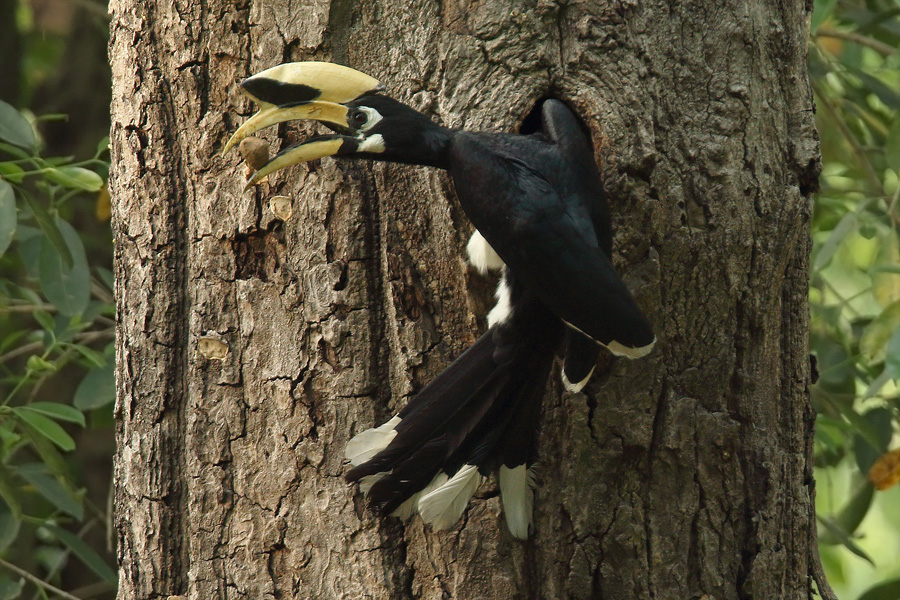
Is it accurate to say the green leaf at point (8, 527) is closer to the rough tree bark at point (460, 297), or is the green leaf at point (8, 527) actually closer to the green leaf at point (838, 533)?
the rough tree bark at point (460, 297)

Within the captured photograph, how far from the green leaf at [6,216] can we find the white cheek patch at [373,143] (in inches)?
32.1

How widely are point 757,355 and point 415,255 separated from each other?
0.53m

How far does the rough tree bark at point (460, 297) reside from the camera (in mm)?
1303

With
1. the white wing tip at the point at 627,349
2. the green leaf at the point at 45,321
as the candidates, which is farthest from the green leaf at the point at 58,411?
the white wing tip at the point at 627,349

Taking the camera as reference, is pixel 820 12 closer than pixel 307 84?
No

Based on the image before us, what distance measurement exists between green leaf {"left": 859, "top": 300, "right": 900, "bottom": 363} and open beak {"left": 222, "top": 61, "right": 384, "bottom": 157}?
136cm

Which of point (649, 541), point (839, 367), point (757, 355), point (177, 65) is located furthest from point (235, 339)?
point (839, 367)

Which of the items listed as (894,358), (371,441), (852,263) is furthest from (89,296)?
(852,263)

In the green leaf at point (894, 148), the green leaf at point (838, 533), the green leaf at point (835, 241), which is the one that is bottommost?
the green leaf at point (838, 533)

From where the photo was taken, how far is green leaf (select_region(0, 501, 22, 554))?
192cm

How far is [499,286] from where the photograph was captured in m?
1.29

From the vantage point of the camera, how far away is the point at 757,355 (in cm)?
137

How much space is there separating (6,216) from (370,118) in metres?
0.84

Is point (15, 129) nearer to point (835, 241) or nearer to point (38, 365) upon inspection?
point (38, 365)
